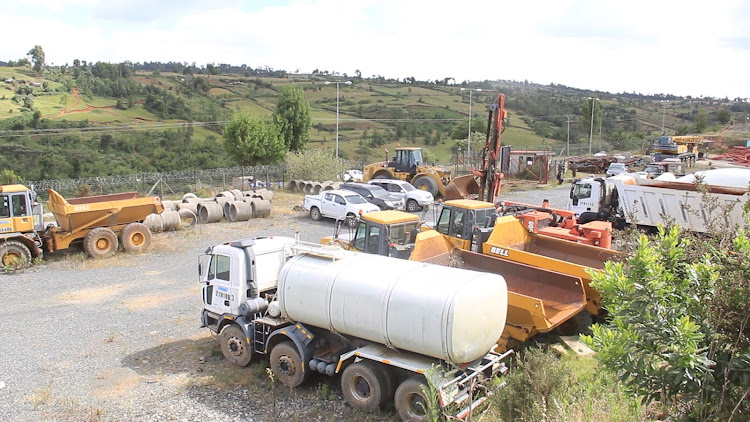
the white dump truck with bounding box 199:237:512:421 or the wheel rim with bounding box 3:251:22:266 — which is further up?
the white dump truck with bounding box 199:237:512:421

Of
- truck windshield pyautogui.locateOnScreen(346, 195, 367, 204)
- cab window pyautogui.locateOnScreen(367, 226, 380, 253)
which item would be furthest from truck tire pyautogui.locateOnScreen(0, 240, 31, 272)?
truck windshield pyautogui.locateOnScreen(346, 195, 367, 204)

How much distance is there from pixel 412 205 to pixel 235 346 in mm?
17089

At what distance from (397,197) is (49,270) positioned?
47.6ft

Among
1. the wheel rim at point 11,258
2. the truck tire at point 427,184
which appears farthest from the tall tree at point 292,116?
the wheel rim at point 11,258

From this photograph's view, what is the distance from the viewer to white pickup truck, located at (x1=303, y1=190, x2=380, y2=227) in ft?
77.6

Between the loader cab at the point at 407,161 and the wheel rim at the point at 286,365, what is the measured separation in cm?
2239

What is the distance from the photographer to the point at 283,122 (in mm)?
41156

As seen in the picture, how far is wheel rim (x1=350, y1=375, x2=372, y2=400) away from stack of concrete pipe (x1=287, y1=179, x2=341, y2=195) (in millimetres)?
21879

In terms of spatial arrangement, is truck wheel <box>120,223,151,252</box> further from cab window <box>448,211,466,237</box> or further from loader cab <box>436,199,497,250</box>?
cab window <box>448,211,466,237</box>

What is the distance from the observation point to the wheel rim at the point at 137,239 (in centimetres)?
1930

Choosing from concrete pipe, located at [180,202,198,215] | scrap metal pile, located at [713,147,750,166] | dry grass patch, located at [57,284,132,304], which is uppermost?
scrap metal pile, located at [713,147,750,166]

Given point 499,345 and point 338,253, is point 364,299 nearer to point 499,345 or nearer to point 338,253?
point 338,253

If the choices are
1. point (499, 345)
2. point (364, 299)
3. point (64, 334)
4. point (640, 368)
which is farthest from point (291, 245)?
point (640, 368)

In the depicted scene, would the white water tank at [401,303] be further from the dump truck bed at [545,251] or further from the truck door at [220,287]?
the dump truck bed at [545,251]
